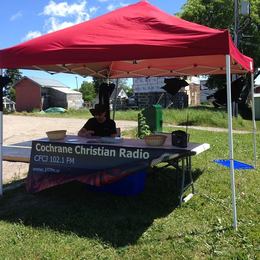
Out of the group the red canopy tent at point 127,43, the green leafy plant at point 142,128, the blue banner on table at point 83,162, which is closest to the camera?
the red canopy tent at point 127,43

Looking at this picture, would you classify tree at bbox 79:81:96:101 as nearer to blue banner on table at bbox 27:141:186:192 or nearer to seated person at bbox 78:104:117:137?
seated person at bbox 78:104:117:137

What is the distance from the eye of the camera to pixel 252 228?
18.0 ft

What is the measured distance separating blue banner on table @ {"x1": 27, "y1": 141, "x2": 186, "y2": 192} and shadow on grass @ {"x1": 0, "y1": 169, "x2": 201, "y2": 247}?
0.36m

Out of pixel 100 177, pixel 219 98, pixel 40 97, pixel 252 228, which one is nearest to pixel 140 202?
pixel 100 177

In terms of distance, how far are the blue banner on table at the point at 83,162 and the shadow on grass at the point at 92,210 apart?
365 mm

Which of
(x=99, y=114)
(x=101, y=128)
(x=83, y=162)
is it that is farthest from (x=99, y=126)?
(x=83, y=162)

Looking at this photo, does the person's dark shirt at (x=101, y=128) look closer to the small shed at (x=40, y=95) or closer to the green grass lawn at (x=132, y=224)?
the green grass lawn at (x=132, y=224)

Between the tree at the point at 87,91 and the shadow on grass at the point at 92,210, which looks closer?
the shadow on grass at the point at 92,210

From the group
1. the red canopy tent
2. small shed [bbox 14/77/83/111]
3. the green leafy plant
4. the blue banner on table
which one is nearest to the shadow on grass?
the blue banner on table

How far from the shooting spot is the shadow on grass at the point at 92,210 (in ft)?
17.9

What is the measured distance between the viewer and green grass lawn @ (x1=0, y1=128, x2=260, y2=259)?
4855 mm

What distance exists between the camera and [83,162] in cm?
644

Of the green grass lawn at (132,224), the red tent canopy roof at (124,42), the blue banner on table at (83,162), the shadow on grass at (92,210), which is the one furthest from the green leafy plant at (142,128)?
the blue banner on table at (83,162)

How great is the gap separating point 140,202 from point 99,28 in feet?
8.56
